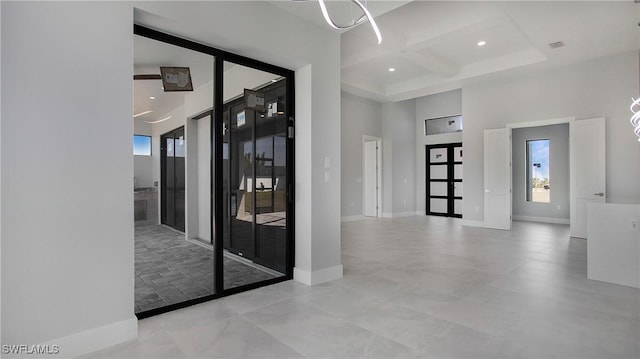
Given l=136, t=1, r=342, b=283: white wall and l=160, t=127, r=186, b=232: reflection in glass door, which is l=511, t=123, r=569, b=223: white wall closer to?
l=136, t=1, r=342, b=283: white wall

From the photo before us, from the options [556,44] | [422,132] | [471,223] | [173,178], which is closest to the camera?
[173,178]

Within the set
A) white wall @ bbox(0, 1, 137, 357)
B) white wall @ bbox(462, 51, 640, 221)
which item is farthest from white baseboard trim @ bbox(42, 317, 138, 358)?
white wall @ bbox(462, 51, 640, 221)

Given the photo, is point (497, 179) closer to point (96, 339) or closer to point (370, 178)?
point (370, 178)

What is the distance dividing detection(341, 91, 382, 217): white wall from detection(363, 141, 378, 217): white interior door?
2.39 feet

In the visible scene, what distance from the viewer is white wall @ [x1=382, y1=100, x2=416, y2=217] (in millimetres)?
10344

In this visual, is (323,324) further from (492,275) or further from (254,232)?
(492,275)

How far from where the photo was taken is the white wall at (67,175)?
204cm

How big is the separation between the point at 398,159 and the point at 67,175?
30.9 feet

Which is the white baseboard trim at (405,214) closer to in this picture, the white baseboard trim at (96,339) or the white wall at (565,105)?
the white wall at (565,105)

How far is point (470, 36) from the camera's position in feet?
20.2

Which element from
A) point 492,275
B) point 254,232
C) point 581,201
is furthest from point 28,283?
point 581,201

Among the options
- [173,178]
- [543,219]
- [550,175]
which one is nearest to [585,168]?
[550,175]

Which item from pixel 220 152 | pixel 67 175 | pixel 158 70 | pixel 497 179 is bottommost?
pixel 497 179

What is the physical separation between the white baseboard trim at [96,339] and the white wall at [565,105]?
6747mm
